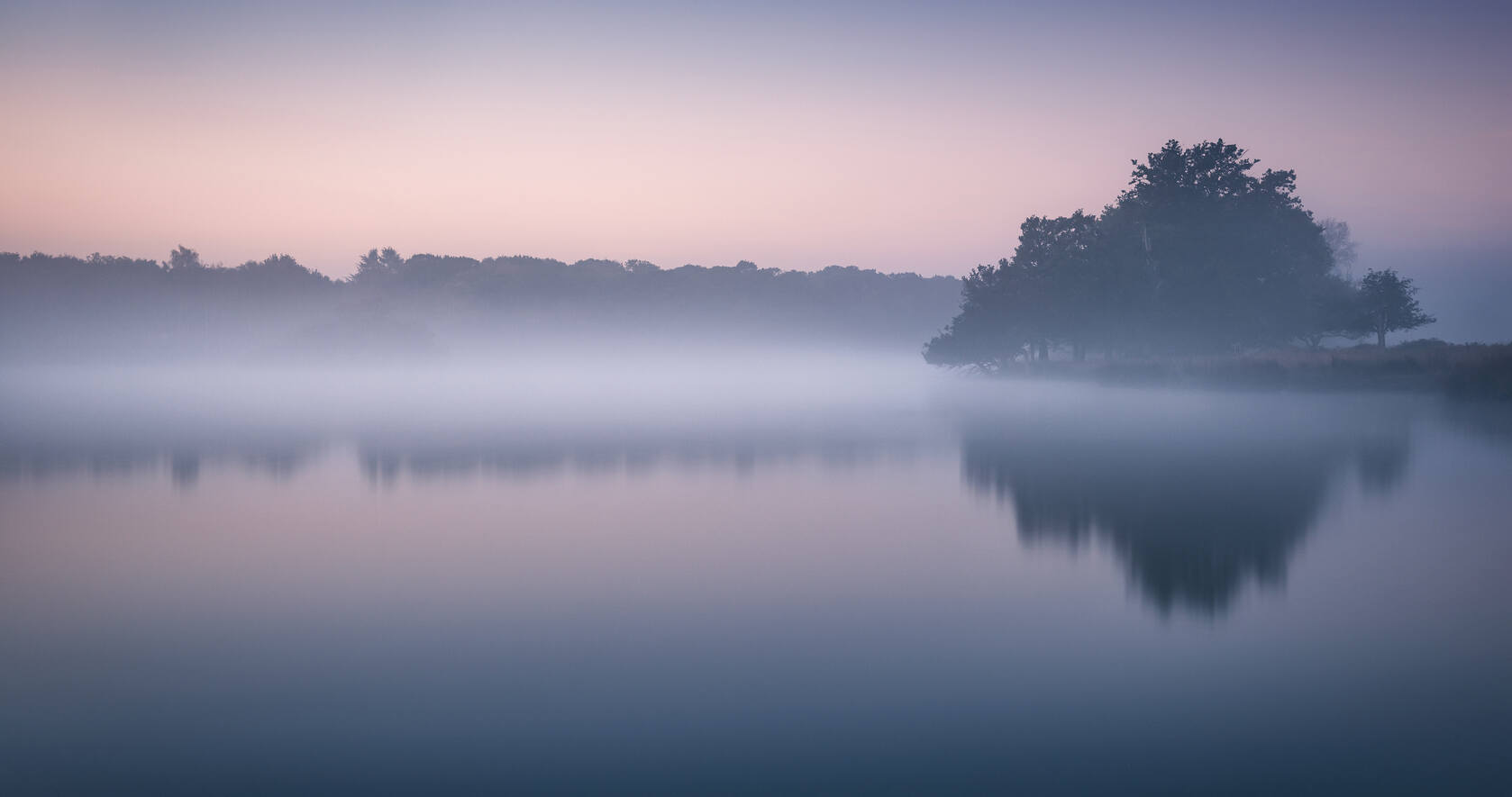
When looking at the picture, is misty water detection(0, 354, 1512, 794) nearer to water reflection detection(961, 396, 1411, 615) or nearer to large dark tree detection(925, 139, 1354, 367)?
water reflection detection(961, 396, 1411, 615)

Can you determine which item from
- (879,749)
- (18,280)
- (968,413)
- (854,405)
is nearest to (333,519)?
(879,749)

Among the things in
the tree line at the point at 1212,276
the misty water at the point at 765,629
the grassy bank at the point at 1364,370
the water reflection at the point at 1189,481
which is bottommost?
the misty water at the point at 765,629

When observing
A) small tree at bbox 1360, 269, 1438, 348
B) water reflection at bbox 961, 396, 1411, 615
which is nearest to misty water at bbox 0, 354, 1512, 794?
water reflection at bbox 961, 396, 1411, 615

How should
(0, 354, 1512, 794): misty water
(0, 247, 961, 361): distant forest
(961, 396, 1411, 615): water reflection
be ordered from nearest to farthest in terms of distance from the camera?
(0, 354, 1512, 794): misty water
(961, 396, 1411, 615): water reflection
(0, 247, 961, 361): distant forest

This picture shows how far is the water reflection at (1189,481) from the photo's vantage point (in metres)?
8.52

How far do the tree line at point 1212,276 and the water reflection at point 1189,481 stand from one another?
1529 cm

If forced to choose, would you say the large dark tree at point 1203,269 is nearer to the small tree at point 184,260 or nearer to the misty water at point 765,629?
the misty water at point 765,629

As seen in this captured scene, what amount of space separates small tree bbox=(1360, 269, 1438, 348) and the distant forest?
9464 cm

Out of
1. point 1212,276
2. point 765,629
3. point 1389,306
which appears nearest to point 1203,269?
point 1212,276

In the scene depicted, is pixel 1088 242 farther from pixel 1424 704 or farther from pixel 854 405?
pixel 1424 704

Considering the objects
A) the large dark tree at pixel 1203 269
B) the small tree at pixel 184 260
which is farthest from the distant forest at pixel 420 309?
the large dark tree at pixel 1203 269

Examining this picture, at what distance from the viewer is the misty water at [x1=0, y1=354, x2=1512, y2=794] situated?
175 inches

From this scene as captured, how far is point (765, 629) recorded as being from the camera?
6.71 m

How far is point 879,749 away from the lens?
14.9 ft
